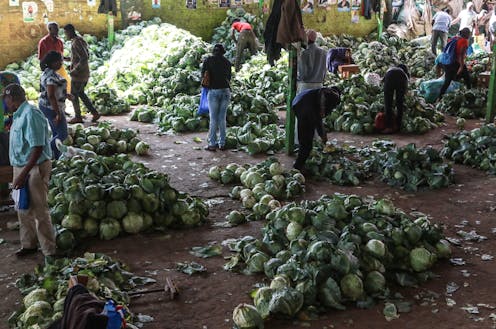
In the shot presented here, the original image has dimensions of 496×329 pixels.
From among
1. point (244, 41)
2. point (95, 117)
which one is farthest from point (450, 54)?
point (95, 117)

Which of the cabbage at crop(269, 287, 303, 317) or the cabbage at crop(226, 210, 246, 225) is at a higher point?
the cabbage at crop(226, 210, 246, 225)

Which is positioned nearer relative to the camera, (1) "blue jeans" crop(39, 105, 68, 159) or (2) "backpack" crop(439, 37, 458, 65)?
(1) "blue jeans" crop(39, 105, 68, 159)

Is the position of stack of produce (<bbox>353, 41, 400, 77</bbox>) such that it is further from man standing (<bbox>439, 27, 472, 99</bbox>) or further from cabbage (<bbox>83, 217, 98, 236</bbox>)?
cabbage (<bbox>83, 217, 98, 236</bbox>)

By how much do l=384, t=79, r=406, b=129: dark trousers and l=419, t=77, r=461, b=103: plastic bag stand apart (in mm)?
2949

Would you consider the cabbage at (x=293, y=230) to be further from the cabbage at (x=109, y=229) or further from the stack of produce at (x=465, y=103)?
the stack of produce at (x=465, y=103)

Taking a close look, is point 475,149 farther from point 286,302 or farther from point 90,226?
point 90,226

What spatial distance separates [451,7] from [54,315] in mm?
25415

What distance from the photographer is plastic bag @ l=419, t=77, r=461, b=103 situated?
46.9 feet

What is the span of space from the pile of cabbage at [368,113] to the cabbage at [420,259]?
6.25 metres

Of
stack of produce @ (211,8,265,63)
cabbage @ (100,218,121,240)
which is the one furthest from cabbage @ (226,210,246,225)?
stack of produce @ (211,8,265,63)

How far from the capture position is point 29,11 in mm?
16859

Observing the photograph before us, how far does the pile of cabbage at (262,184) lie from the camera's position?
7.38 meters

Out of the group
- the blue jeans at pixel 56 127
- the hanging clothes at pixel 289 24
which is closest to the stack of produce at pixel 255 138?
the hanging clothes at pixel 289 24

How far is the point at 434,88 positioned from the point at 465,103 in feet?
3.38
